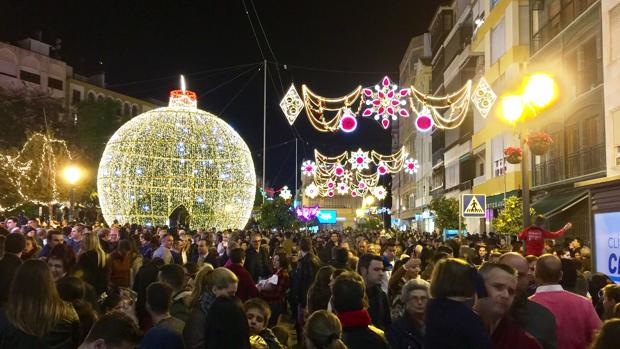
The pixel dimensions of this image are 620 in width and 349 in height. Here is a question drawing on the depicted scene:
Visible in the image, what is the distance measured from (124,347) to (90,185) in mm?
42281

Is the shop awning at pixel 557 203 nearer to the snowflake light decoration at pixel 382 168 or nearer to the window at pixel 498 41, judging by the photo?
the window at pixel 498 41

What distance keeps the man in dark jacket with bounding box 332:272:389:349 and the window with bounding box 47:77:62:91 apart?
201ft

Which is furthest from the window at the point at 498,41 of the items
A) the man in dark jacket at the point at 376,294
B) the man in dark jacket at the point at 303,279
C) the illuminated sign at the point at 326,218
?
the illuminated sign at the point at 326,218

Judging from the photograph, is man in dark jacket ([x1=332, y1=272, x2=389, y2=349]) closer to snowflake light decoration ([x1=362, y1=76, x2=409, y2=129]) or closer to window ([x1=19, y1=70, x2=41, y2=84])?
snowflake light decoration ([x1=362, y1=76, x2=409, y2=129])

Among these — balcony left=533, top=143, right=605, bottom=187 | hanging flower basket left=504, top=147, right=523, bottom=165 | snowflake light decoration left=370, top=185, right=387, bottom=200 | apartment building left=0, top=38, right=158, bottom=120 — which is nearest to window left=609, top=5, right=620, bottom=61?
balcony left=533, top=143, right=605, bottom=187

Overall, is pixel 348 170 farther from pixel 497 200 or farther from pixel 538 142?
pixel 538 142

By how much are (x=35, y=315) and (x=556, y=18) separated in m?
24.9

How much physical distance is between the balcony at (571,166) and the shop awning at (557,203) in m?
0.79

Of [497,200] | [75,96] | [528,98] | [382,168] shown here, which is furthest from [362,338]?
[75,96]

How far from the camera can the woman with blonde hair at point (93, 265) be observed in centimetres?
825

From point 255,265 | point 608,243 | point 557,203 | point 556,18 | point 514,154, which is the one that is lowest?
point 255,265

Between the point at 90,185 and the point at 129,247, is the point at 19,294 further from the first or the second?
the point at 90,185

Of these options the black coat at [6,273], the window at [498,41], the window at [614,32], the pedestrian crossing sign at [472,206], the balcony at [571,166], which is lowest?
the black coat at [6,273]

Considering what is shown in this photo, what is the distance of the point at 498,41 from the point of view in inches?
1253
